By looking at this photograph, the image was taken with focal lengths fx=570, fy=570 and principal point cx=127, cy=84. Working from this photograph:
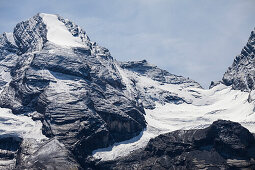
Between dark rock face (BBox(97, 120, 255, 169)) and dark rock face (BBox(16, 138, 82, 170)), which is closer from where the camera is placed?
dark rock face (BBox(16, 138, 82, 170))

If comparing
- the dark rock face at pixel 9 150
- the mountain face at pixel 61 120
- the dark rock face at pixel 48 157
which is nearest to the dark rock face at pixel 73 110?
the mountain face at pixel 61 120

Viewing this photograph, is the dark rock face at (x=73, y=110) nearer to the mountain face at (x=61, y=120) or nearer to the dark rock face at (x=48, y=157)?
the mountain face at (x=61, y=120)

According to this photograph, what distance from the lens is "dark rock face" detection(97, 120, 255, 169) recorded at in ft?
527

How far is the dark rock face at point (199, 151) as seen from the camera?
160 metres

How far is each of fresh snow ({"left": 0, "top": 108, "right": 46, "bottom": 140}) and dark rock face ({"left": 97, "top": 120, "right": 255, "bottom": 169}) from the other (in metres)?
24.0

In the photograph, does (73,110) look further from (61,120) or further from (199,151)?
(199,151)

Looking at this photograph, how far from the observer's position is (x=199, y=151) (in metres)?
166

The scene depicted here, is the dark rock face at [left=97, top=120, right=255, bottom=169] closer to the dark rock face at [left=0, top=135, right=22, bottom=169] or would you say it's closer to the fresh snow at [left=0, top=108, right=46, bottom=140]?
the fresh snow at [left=0, top=108, right=46, bottom=140]

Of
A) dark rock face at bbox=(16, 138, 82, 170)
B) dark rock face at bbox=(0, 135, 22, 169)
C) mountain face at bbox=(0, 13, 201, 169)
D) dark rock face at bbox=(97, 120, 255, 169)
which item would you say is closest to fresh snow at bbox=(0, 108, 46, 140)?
mountain face at bbox=(0, 13, 201, 169)

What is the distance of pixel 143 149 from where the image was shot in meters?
176

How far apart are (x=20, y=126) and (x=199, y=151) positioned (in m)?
56.9

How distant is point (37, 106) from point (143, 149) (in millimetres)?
39254

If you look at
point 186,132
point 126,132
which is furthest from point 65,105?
point 186,132

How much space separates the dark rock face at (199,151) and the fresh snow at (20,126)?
24.0m
